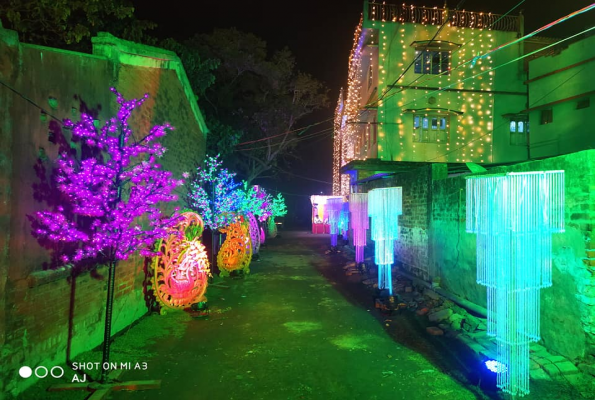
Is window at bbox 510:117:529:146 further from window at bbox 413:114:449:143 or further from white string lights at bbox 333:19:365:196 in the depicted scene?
white string lights at bbox 333:19:365:196

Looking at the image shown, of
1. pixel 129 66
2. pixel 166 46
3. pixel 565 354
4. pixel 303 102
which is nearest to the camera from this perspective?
pixel 565 354

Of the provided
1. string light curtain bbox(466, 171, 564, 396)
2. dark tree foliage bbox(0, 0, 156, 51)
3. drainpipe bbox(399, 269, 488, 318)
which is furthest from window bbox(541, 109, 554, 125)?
dark tree foliage bbox(0, 0, 156, 51)

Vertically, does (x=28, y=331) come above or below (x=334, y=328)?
above

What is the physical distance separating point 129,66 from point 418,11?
1599cm

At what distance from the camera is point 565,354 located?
194 inches

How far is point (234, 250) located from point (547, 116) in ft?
Result: 52.3

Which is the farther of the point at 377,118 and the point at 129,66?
the point at 377,118

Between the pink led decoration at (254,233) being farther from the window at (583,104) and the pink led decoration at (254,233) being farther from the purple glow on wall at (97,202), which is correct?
the window at (583,104)

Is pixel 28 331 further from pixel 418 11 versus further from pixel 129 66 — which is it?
pixel 418 11

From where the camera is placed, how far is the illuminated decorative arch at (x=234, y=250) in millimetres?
12805

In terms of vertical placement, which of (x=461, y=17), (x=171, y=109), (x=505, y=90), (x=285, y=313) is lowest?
(x=285, y=313)

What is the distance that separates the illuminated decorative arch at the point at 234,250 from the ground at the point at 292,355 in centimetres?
313

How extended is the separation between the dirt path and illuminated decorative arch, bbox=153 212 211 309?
451 mm

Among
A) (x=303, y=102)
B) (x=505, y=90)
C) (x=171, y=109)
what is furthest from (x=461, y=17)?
(x=171, y=109)
